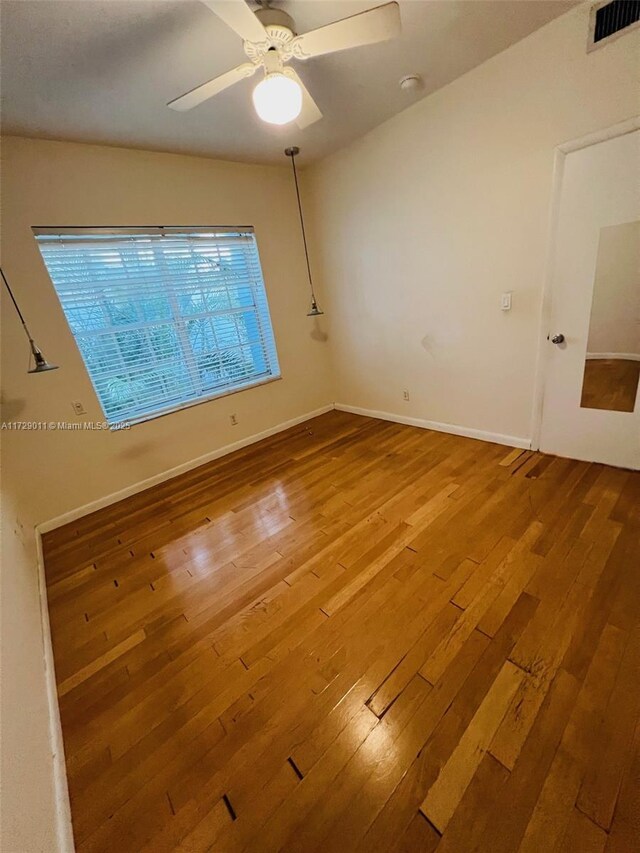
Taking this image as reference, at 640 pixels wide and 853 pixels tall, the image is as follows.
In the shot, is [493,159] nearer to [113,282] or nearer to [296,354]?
[296,354]

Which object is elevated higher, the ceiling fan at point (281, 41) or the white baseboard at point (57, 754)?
the ceiling fan at point (281, 41)

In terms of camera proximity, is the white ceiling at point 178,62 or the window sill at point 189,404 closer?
the white ceiling at point 178,62

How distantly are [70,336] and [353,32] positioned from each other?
2626 millimetres

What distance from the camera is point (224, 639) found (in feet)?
5.23

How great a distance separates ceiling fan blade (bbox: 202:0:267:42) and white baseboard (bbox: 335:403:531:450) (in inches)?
116

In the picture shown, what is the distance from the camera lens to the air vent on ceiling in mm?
1705

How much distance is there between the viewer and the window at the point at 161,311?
2.66 m

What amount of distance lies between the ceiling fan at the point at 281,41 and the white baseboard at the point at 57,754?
2.67 m

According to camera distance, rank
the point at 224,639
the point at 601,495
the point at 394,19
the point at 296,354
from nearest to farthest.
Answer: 1. the point at 394,19
2. the point at 224,639
3. the point at 601,495
4. the point at 296,354

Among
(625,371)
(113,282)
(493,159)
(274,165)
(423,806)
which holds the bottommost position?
(423,806)

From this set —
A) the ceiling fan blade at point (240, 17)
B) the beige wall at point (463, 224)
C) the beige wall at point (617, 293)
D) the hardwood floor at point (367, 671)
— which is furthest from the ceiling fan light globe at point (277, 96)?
the hardwood floor at point (367, 671)

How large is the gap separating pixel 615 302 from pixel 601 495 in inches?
49.4

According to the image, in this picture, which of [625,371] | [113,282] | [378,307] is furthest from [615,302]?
[113,282]

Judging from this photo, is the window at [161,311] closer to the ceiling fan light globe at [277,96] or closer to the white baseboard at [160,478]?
the white baseboard at [160,478]
